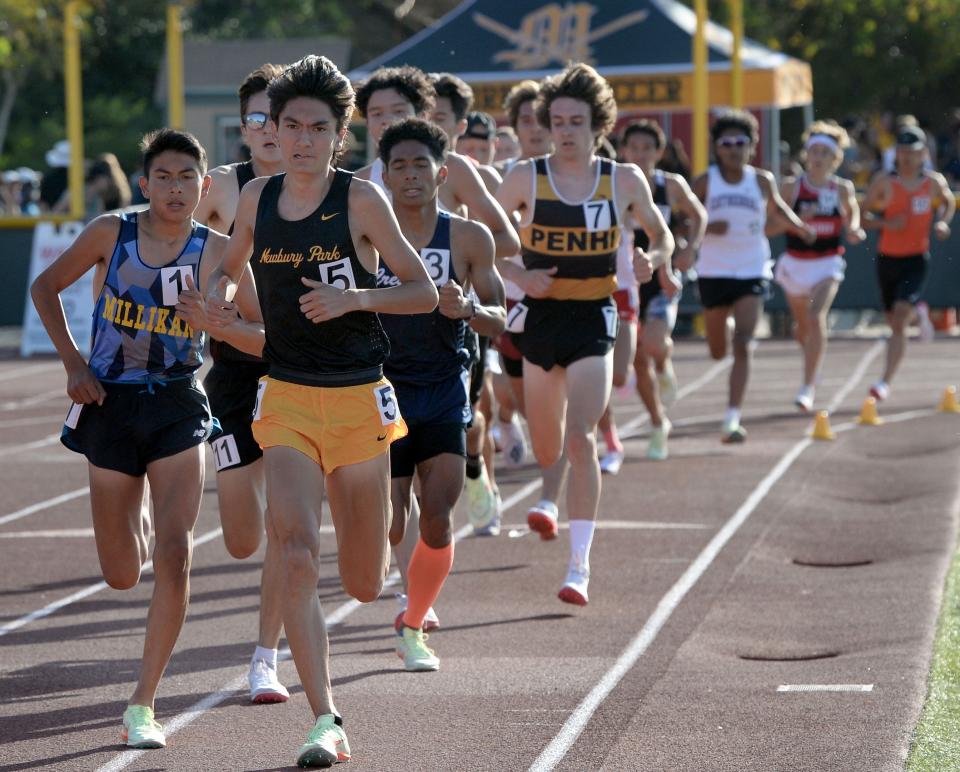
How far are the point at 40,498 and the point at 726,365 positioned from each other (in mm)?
9713

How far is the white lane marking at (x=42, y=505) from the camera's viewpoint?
1170 centimetres

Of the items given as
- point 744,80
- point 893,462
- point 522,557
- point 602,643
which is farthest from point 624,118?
point 602,643

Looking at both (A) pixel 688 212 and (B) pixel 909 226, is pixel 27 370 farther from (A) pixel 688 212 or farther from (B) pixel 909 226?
(A) pixel 688 212

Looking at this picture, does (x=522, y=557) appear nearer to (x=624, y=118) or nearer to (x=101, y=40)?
(x=624, y=118)

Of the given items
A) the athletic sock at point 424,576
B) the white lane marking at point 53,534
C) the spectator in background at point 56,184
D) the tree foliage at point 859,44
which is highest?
the tree foliage at point 859,44

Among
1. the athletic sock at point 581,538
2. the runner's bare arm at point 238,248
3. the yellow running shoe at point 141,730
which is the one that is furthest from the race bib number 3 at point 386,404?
the athletic sock at point 581,538

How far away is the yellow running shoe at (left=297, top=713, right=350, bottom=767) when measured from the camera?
5.89m

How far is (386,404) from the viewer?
20.0 ft

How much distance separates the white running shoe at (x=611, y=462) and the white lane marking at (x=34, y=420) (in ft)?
19.2

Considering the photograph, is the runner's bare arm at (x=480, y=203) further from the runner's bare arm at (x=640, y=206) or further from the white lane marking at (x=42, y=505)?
the white lane marking at (x=42, y=505)

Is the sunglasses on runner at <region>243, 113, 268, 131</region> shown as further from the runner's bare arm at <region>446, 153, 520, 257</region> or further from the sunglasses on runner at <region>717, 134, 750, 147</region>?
the sunglasses on runner at <region>717, 134, 750, 147</region>

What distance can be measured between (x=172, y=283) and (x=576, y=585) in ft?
8.92

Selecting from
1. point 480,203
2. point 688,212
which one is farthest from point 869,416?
point 480,203

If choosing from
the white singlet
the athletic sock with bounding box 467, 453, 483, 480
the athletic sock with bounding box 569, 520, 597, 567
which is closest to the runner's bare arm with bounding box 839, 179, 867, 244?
the white singlet
